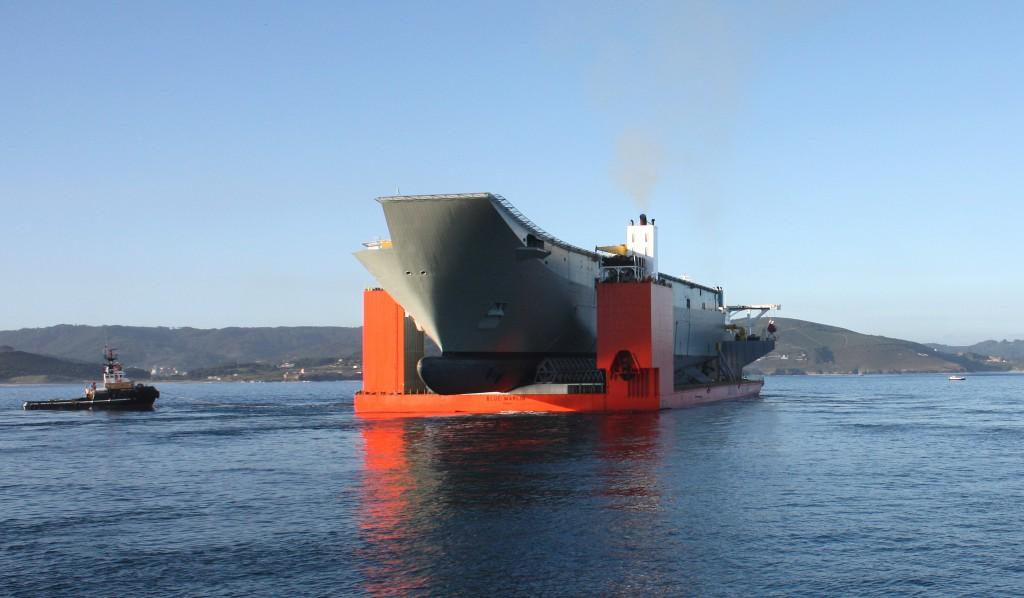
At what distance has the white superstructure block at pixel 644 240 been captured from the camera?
70.2 meters

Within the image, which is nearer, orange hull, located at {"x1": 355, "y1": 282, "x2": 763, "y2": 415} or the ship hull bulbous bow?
the ship hull bulbous bow

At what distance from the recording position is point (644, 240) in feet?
231

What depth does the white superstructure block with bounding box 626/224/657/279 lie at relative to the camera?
Result: 230 ft

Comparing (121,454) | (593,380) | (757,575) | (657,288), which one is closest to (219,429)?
(121,454)

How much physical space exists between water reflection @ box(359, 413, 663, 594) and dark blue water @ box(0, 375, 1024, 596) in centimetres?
9

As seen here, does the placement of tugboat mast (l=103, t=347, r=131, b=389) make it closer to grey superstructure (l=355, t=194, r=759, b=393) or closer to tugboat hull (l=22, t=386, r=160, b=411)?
tugboat hull (l=22, t=386, r=160, b=411)

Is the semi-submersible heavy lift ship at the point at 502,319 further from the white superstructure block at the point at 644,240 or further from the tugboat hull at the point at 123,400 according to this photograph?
the tugboat hull at the point at 123,400

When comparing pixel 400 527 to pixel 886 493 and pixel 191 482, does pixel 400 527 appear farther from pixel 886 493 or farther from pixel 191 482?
pixel 886 493

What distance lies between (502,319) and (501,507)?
26852 millimetres

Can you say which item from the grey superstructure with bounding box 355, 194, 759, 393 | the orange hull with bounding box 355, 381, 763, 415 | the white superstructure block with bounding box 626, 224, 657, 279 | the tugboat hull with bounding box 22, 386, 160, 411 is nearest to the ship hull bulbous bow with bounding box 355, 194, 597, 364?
the grey superstructure with bounding box 355, 194, 759, 393

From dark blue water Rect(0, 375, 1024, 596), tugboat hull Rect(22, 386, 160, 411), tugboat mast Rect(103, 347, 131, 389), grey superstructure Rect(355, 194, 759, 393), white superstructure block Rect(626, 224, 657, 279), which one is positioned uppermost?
white superstructure block Rect(626, 224, 657, 279)

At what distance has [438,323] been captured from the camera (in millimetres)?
50188

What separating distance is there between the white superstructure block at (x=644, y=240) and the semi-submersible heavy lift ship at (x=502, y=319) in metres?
5.93

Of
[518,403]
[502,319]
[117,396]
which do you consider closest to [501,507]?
[502,319]
